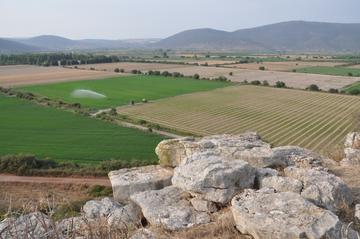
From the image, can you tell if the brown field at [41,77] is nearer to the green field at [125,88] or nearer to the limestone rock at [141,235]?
the green field at [125,88]

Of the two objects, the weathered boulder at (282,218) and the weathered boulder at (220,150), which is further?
the weathered boulder at (220,150)

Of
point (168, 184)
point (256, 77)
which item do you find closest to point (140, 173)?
point (168, 184)

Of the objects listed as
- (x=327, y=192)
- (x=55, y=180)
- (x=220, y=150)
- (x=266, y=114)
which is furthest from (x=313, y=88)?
(x=327, y=192)

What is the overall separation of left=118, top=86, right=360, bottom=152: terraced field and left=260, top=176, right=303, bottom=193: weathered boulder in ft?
92.8

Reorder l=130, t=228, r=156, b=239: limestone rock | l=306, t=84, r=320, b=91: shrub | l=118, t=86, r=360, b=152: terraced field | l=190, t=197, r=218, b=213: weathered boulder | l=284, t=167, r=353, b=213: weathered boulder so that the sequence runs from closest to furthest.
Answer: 1. l=130, t=228, r=156, b=239: limestone rock
2. l=284, t=167, r=353, b=213: weathered boulder
3. l=190, t=197, r=218, b=213: weathered boulder
4. l=118, t=86, r=360, b=152: terraced field
5. l=306, t=84, r=320, b=91: shrub

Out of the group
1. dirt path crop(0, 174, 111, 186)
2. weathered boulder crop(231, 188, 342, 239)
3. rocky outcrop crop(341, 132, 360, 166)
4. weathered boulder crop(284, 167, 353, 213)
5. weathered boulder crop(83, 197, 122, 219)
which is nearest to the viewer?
weathered boulder crop(231, 188, 342, 239)

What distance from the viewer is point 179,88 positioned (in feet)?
277

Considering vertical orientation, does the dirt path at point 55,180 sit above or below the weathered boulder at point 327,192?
below

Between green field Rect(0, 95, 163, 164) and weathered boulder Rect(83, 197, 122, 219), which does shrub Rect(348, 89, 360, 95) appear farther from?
weathered boulder Rect(83, 197, 122, 219)

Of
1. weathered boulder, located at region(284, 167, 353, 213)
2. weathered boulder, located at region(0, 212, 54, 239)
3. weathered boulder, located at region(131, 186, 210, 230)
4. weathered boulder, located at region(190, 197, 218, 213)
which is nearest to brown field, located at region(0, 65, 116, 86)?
weathered boulder, located at region(131, 186, 210, 230)

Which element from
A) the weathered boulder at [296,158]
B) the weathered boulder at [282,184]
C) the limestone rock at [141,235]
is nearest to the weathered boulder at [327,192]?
the weathered boulder at [282,184]

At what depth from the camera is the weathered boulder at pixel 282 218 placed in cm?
739

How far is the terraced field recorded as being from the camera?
44750 mm

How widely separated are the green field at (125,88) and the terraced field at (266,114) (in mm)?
5773
